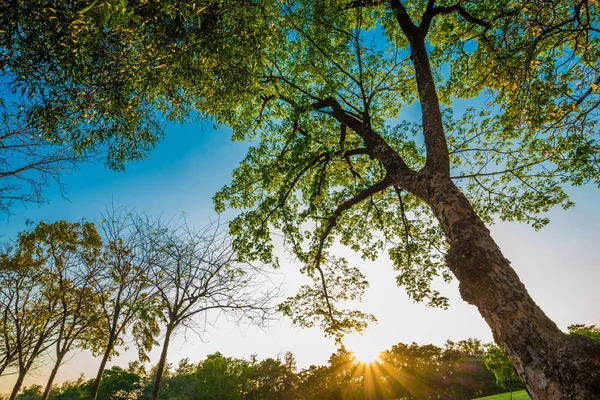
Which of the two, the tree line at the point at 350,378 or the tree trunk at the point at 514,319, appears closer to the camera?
the tree trunk at the point at 514,319

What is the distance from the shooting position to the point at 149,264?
1130 cm

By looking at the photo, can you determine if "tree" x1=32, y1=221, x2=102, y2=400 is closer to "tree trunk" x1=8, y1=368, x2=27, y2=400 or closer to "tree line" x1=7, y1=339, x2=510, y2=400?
"tree trunk" x1=8, y1=368, x2=27, y2=400

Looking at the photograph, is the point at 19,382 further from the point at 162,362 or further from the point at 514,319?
the point at 514,319

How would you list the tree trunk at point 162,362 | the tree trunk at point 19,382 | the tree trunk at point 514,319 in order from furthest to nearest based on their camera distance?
the tree trunk at point 19,382 → the tree trunk at point 162,362 → the tree trunk at point 514,319

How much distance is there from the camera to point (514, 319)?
250 cm

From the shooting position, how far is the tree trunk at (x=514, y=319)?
6.52 ft

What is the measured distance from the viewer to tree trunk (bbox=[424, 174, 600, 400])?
199cm

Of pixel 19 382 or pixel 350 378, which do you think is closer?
pixel 19 382

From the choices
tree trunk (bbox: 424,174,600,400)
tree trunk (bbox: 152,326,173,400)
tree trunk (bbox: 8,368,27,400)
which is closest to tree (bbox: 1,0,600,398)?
tree trunk (bbox: 424,174,600,400)

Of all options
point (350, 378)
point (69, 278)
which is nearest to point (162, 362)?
point (69, 278)

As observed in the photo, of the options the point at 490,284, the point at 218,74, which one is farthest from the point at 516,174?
the point at 218,74

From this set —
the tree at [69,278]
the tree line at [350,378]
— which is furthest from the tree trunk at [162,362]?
the tree line at [350,378]

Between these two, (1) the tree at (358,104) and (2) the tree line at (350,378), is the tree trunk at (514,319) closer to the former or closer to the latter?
(1) the tree at (358,104)

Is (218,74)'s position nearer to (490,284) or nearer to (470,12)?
(490,284)
